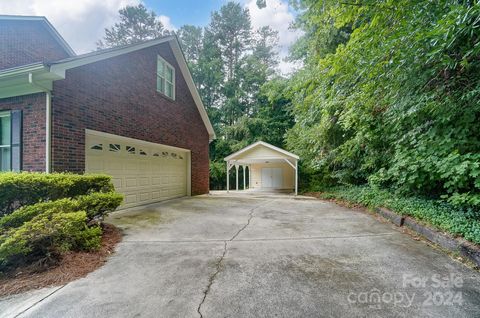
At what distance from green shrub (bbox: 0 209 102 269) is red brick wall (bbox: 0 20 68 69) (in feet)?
24.0

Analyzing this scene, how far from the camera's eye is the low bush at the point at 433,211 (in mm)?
3604

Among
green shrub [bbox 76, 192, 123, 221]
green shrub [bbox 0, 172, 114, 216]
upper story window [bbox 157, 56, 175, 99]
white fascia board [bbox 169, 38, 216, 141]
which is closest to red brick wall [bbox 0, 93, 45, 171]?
green shrub [bbox 0, 172, 114, 216]

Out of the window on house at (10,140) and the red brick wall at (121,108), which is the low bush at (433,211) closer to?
the red brick wall at (121,108)

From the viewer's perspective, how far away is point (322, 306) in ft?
6.86

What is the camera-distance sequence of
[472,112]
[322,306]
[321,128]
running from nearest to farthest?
1. [322,306]
2. [472,112]
3. [321,128]

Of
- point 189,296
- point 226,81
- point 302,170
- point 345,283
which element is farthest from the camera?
point 226,81

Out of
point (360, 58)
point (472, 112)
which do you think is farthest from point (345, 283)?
point (360, 58)

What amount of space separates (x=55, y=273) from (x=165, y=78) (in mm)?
7820

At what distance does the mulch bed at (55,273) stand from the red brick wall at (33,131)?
271cm

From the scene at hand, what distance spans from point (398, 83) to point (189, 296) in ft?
18.1

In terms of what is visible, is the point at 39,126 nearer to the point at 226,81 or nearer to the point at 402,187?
the point at 402,187

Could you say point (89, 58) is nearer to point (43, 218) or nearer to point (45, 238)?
point (43, 218)

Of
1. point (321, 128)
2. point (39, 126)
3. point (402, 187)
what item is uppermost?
point (321, 128)

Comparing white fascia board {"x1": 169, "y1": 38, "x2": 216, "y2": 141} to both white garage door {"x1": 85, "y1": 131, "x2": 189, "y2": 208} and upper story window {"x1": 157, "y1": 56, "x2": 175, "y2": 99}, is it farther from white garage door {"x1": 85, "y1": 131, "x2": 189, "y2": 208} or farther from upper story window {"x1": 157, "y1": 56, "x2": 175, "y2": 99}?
white garage door {"x1": 85, "y1": 131, "x2": 189, "y2": 208}
